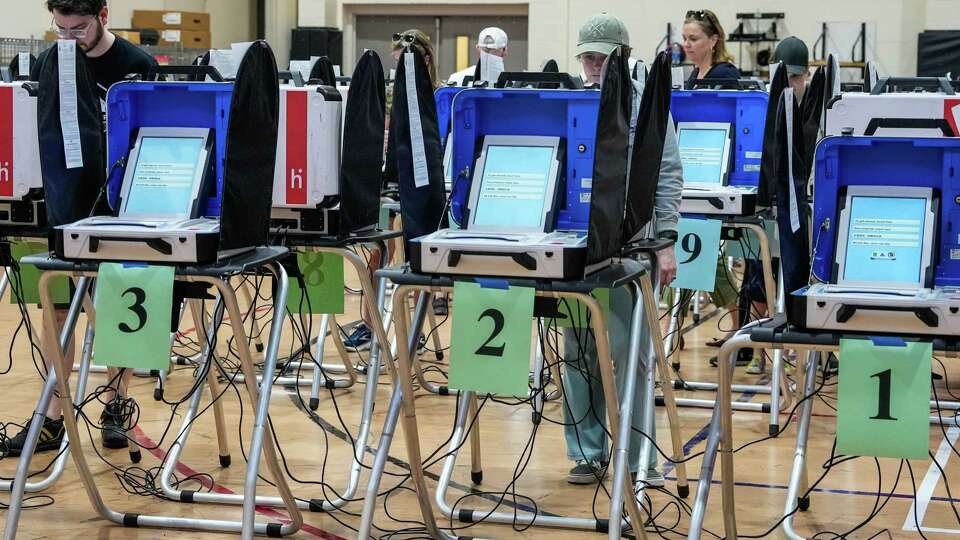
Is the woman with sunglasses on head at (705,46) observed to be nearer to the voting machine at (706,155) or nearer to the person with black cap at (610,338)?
the voting machine at (706,155)

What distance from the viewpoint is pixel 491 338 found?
2.99 m

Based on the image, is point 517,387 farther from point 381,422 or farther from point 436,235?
point 381,422

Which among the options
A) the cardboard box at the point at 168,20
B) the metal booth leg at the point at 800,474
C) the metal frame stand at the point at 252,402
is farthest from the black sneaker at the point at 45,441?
the cardboard box at the point at 168,20

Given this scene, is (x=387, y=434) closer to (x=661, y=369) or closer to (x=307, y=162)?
(x=661, y=369)

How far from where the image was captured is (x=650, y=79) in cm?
330

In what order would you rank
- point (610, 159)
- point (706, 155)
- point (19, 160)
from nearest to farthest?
point (610, 159)
point (19, 160)
point (706, 155)

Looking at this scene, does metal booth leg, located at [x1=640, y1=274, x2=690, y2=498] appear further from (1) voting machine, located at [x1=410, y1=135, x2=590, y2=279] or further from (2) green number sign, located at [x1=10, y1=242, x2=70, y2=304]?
(2) green number sign, located at [x1=10, y1=242, x2=70, y2=304]

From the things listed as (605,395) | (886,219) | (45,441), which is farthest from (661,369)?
(45,441)

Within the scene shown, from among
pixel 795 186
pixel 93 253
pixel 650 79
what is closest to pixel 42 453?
pixel 93 253

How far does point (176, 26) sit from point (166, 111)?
1044cm

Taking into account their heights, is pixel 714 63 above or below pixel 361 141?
above

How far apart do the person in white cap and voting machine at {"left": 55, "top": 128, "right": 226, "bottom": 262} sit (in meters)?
1.56

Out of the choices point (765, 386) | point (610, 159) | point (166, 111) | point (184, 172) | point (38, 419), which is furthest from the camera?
point (765, 386)

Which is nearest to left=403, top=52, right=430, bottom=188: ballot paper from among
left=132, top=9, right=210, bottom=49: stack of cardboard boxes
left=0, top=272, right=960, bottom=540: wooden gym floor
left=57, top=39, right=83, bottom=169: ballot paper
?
left=57, top=39, right=83, bottom=169: ballot paper
